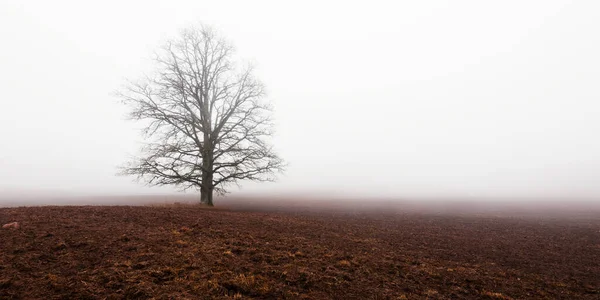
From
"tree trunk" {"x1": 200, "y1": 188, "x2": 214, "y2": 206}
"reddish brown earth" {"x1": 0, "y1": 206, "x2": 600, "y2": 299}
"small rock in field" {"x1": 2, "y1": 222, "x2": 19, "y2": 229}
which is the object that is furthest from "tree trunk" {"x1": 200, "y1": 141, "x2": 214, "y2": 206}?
"small rock in field" {"x1": 2, "y1": 222, "x2": 19, "y2": 229}

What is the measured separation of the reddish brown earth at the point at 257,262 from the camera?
541 centimetres

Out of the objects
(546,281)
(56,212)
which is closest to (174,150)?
(56,212)

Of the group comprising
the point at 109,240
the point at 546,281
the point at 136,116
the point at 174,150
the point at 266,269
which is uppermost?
the point at 136,116

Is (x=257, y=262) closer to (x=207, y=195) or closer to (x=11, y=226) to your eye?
(x=11, y=226)

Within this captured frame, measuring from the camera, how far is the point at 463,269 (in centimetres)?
734

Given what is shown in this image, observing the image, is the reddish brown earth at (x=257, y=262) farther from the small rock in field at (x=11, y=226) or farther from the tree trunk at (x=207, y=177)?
the tree trunk at (x=207, y=177)

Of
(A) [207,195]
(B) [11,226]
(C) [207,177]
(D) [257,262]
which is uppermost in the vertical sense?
(C) [207,177]

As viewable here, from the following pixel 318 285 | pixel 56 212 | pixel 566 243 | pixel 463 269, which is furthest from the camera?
pixel 566 243

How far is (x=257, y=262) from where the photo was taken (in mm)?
7055

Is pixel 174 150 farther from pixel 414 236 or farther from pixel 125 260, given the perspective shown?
pixel 414 236

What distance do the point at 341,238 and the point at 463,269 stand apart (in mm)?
4125

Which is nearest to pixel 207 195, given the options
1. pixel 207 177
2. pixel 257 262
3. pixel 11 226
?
pixel 207 177

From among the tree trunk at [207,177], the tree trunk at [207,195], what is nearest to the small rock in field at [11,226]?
the tree trunk at [207,177]

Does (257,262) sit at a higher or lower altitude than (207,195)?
lower
